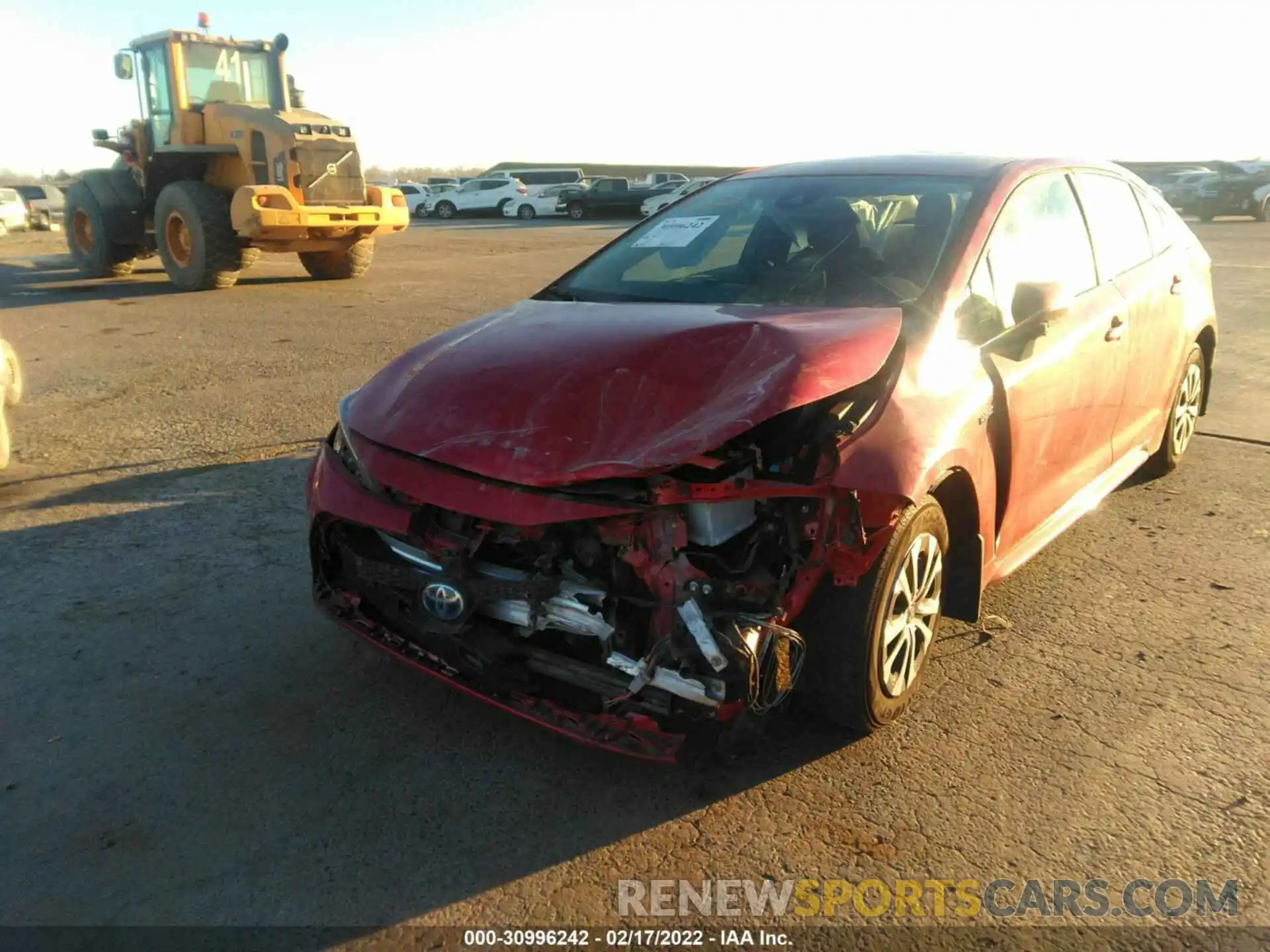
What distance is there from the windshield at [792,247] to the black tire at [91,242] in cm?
1246

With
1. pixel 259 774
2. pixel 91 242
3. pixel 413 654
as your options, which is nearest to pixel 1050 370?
pixel 413 654

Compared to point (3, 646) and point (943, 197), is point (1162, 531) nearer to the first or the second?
point (943, 197)

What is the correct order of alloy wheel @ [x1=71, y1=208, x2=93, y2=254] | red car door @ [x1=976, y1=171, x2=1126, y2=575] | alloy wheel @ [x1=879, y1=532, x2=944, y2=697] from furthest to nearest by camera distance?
alloy wheel @ [x1=71, y1=208, x2=93, y2=254] → red car door @ [x1=976, y1=171, x2=1126, y2=575] → alloy wheel @ [x1=879, y1=532, x2=944, y2=697]

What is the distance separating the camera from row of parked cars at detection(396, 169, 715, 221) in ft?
116

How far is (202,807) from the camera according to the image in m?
2.82

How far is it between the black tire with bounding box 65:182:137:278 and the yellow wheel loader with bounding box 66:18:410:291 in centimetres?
3

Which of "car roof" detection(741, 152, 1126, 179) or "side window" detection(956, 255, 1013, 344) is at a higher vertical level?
"car roof" detection(741, 152, 1126, 179)

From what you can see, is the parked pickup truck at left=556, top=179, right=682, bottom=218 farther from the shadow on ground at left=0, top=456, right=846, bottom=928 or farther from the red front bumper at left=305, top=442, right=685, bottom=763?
the red front bumper at left=305, top=442, right=685, bottom=763

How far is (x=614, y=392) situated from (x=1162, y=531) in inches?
129

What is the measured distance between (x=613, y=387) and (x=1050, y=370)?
1.73 meters

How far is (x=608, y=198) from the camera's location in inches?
1382

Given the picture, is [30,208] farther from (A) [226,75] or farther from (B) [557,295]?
(B) [557,295]

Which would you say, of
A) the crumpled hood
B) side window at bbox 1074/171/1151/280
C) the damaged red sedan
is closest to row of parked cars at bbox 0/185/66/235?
the crumpled hood

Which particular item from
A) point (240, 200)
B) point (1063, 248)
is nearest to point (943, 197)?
point (1063, 248)
